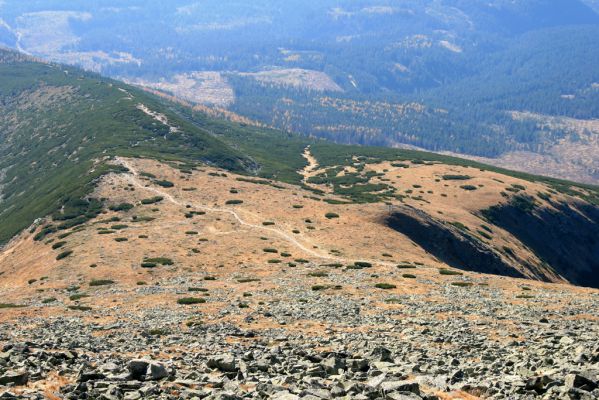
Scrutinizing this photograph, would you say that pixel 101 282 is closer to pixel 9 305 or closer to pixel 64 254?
pixel 9 305

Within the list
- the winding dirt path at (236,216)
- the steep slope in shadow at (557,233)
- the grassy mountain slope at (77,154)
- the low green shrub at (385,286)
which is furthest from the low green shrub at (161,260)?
the steep slope in shadow at (557,233)

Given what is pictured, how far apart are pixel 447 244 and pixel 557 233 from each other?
166 ft

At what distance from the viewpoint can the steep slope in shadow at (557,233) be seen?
390 ft

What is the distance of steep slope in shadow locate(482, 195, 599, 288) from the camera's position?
390 feet

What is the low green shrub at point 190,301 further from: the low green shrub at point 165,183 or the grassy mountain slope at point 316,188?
the low green shrub at point 165,183

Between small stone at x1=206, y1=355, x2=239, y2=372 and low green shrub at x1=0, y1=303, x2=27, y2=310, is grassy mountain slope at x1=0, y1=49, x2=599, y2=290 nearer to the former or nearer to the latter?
low green shrub at x1=0, y1=303, x2=27, y2=310

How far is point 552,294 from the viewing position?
49.4m

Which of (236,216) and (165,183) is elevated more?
(165,183)

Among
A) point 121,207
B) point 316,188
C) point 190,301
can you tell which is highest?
point 316,188

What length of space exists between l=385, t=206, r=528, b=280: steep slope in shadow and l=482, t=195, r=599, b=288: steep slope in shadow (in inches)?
1115

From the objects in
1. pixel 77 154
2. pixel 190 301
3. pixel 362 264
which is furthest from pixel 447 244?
pixel 77 154

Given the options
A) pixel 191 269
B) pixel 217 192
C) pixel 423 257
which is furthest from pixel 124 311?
pixel 217 192

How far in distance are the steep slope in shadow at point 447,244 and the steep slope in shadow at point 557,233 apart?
92.9ft

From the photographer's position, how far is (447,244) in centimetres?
8744
